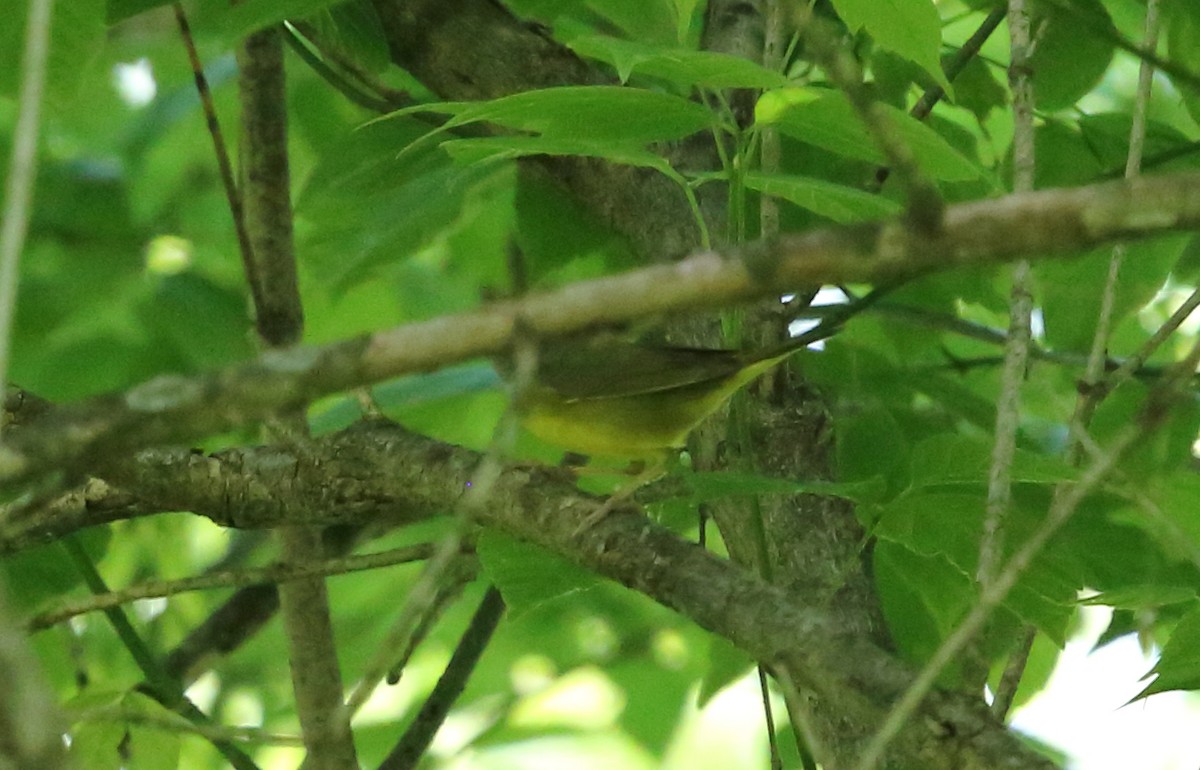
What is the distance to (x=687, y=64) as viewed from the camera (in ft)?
4.62

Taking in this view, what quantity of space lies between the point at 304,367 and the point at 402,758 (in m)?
1.80

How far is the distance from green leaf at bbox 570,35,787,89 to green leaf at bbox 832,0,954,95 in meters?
0.19

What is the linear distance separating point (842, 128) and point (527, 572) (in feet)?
2.38

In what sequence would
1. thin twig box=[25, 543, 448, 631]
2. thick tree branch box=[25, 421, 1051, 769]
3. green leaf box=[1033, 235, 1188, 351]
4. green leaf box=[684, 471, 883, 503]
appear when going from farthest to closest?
green leaf box=[1033, 235, 1188, 351] < thin twig box=[25, 543, 448, 631] < green leaf box=[684, 471, 883, 503] < thick tree branch box=[25, 421, 1051, 769]

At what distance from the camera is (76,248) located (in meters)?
3.84

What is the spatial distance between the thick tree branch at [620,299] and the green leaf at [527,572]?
855 mm

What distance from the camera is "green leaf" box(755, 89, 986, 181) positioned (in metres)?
1.45

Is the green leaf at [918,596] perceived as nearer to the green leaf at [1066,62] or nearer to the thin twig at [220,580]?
the thin twig at [220,580]

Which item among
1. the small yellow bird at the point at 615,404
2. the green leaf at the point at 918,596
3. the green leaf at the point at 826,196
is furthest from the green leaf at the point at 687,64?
the small yellow bird at the point at 615,404

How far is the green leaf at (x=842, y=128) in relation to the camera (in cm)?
145

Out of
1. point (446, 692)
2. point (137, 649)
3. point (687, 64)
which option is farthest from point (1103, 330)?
point (137, 649)

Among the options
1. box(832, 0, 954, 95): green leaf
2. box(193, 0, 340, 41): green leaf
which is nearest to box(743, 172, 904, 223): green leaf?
box(832, 0, 954, 95): green leaf

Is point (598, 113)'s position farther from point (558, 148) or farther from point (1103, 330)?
point (1103, 330)

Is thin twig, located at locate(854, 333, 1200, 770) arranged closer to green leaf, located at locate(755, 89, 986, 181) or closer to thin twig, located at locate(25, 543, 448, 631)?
green leaf, located at locate(755, 89, 986, 181)
